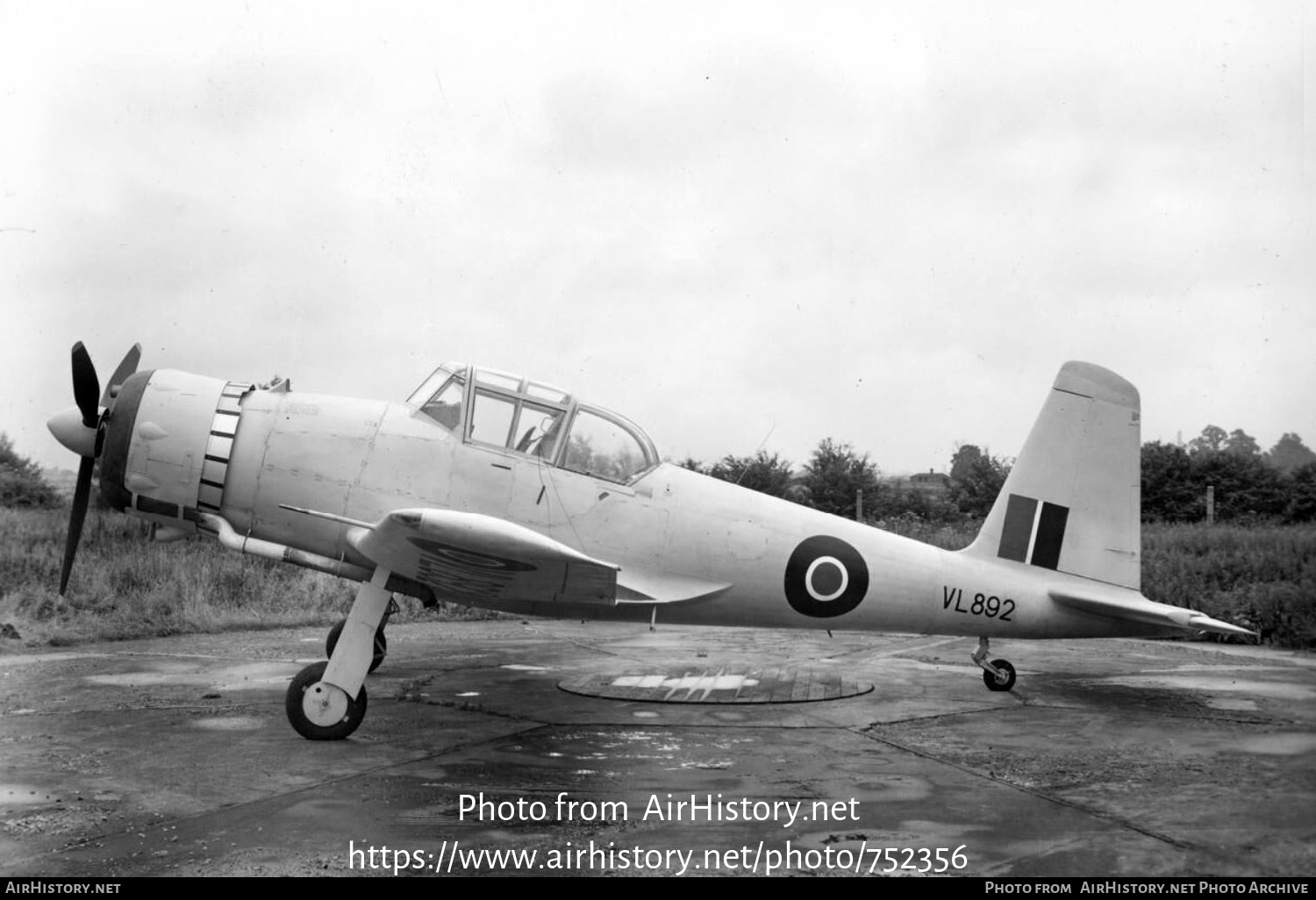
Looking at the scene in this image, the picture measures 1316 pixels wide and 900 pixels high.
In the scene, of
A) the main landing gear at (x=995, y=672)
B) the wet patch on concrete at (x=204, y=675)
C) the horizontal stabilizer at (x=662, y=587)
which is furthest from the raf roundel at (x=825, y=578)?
the wet patch on concrete at (x=204, y=675)

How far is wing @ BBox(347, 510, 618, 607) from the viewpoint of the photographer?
20.0 ft

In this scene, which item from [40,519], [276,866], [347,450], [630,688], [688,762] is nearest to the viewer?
[276,866]

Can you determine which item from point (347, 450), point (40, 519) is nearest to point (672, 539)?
point (347, 450)

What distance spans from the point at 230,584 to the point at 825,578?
948 centimetres

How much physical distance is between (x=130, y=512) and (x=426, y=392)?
229 cm

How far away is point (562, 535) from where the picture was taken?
290 inches

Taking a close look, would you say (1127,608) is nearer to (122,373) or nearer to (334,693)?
(334,693)

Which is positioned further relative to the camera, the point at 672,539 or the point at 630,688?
the point at 630,688

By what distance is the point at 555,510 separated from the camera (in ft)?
24.2

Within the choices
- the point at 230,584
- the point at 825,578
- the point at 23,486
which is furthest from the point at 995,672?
the point at 23,486

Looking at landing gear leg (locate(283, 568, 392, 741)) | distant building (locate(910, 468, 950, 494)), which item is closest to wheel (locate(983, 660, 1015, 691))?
landing gear leg (locate(283, 568, 392, 741))

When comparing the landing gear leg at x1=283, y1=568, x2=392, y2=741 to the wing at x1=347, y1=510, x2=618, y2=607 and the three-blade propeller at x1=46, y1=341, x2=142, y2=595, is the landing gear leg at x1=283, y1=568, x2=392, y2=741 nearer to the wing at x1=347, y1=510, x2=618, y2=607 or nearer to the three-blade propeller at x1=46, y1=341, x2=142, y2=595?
the wing at x1=347, y1=510, x2=618, y2=607

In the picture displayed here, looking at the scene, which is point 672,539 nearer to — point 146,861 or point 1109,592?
point 1109,592
